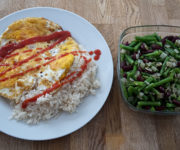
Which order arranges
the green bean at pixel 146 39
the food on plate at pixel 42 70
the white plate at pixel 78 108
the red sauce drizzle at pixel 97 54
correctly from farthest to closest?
1. the red sauce drizzle at pixel 97 54
2. the green bean at pixel 146 39
3. the food on plate at pixel 42 70
4. the white plate at pixel 78 108

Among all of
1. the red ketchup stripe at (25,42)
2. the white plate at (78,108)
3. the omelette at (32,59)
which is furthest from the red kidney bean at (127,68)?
the red ketchup stripe at (25,42)

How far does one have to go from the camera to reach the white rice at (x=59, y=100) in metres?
2.39

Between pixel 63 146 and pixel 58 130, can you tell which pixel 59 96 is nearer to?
pixel 58 130

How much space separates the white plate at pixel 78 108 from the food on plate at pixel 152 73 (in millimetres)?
284

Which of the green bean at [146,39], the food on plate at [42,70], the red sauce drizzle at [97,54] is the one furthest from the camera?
the red sauce drizzle at [97,54]

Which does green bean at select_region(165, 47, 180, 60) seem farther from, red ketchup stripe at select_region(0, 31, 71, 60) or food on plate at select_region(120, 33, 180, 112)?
red ketchup stripe at select_region(0, 31, 71, 60)

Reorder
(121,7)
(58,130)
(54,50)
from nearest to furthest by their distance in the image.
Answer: (58,130) → (54,50) → (121,7)

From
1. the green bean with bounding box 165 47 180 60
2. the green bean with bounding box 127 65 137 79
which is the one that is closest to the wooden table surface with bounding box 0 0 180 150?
the green bean with bounding box 127 65 137 79

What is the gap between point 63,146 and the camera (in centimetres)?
247

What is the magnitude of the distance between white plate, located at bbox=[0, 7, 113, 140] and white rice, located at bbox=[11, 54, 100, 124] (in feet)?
0.23

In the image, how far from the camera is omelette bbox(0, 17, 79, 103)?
242 centimetres

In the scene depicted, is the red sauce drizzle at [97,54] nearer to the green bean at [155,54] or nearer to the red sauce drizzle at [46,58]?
the red sauce drizzle at [46,58]

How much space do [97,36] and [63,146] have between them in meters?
1.60

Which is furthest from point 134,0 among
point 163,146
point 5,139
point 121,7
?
point 5,139
